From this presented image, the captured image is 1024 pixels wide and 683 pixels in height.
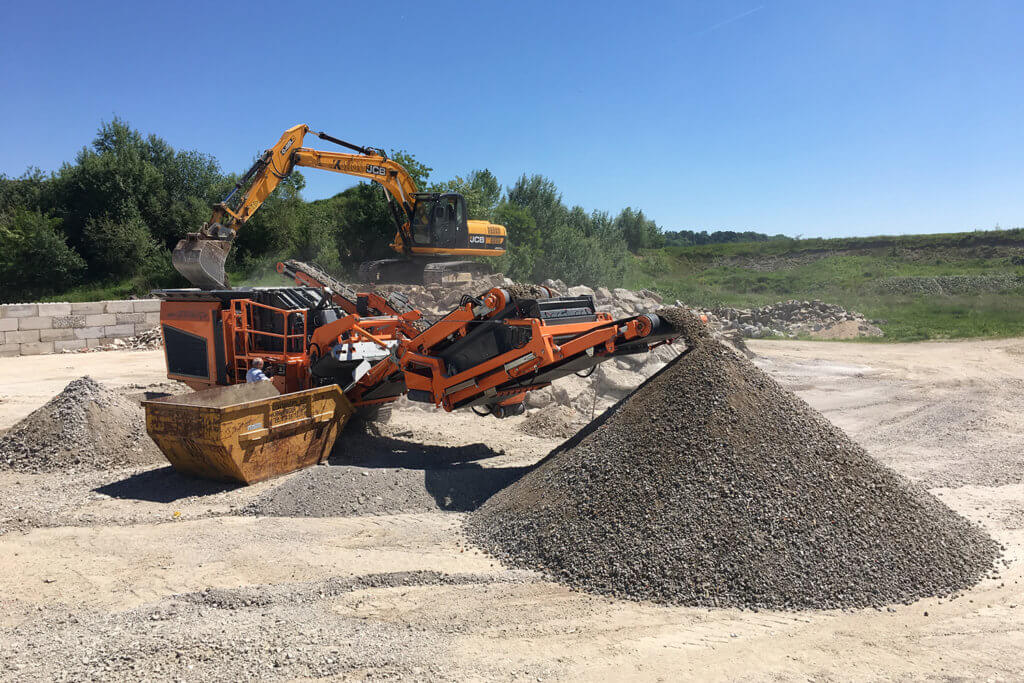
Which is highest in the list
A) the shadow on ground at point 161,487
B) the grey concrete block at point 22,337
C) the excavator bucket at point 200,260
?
the excavator bucket at point 200,260

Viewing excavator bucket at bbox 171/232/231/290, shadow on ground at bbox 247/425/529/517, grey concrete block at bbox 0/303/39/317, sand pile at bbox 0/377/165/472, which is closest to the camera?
shadow on ground at bbox 247/425/529/517

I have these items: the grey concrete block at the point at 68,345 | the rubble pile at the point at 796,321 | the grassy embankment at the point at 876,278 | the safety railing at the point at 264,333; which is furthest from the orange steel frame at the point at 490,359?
the grassy embankment at the point at 876,278

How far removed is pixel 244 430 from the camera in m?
5.95

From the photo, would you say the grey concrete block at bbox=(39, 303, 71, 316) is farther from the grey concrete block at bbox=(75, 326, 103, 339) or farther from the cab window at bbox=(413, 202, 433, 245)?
the cab window at bbox=(413, 202, 433, 245)

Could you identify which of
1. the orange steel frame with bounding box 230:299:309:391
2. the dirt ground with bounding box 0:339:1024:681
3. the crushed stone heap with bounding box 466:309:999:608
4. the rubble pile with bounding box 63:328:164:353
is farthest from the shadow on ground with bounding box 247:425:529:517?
the rubble pile with bounding box 63:328:164:353

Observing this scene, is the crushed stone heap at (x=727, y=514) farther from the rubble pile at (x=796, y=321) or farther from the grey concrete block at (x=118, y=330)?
the grey concrete block at (x=118, y=330)

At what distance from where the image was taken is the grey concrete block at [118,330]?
16844 millimetres

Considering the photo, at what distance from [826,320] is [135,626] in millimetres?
21190

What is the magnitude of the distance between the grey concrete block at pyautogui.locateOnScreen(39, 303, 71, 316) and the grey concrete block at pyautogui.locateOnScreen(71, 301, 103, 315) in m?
0.12

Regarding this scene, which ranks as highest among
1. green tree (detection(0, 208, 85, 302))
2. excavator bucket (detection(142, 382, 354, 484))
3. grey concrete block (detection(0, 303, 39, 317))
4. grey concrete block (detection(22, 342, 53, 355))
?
green tree (detection(0, 208, 85, 302))

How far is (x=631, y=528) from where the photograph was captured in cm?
437

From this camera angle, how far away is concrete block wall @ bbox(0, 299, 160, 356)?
51.3ft

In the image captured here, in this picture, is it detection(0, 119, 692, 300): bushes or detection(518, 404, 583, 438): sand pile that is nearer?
detection(518, 404, 583, 438): sand pile

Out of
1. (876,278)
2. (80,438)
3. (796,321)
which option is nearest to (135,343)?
(80,438)
